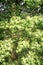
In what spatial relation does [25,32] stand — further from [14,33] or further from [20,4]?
[20,4]

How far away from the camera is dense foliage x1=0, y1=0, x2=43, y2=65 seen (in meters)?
6.49

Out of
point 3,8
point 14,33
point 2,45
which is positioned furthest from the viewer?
point 3,8

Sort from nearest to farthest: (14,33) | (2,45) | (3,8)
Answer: (2,45)
(14,33)
(3,8)

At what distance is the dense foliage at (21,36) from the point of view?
649cm

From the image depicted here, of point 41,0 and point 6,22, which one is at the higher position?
point 41,0

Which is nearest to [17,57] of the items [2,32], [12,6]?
[2,32]

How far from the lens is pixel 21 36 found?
6.79 metres

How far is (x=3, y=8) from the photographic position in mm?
7559

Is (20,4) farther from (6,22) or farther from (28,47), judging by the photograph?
→ (28,47)

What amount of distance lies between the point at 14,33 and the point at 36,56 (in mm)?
1118

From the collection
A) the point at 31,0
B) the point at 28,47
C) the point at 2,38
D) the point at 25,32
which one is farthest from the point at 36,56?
the point at 31,0

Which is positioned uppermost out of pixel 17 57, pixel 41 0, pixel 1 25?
pixel 41 0

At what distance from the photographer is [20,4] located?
7.64 meters

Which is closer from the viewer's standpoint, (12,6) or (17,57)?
(17,57)
